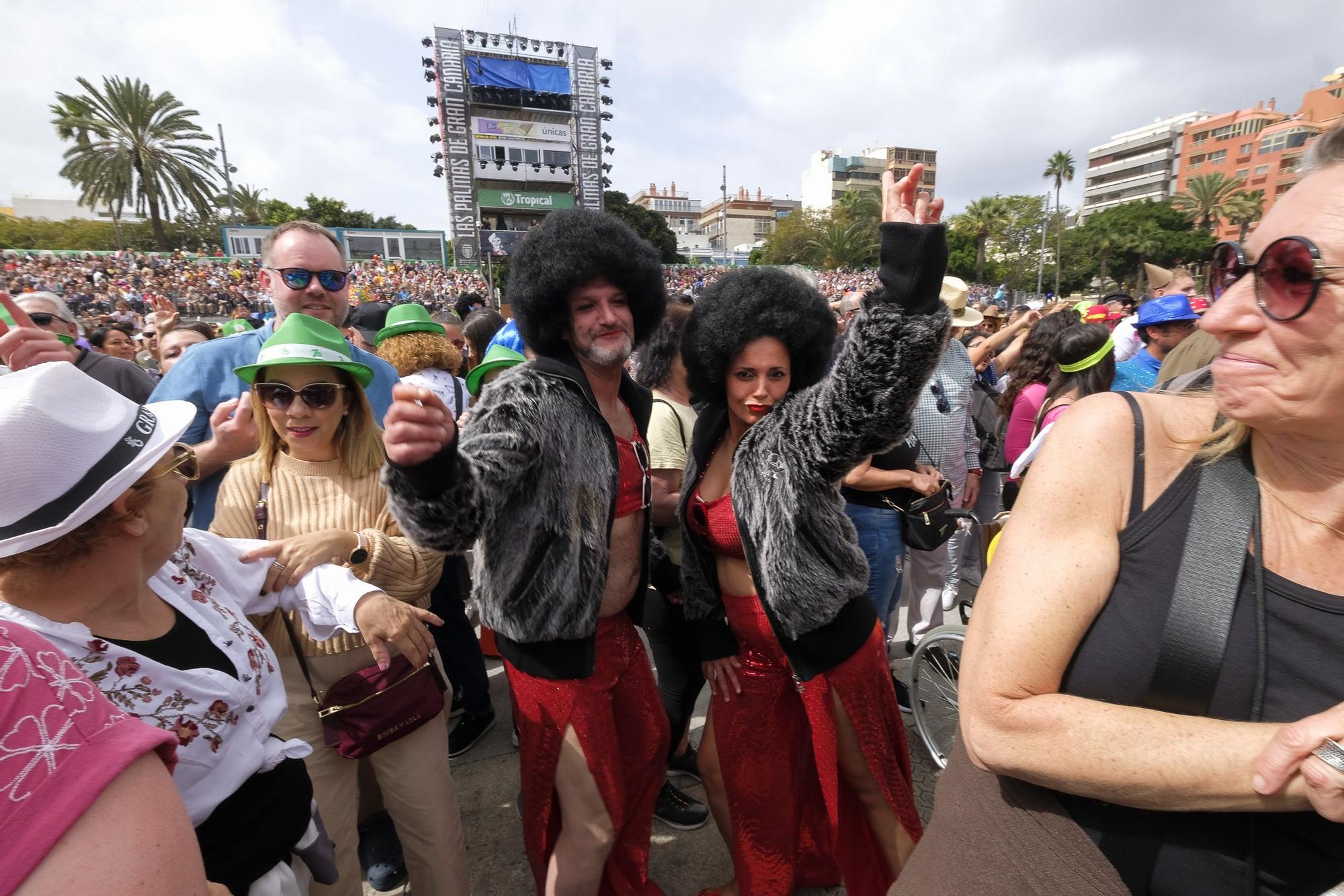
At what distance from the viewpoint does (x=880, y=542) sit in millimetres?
3156

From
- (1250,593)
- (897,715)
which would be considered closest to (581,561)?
(897,715)

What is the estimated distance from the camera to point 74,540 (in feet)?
3.56

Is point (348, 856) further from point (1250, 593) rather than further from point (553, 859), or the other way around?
point (1250, 593)

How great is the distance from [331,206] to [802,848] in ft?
216

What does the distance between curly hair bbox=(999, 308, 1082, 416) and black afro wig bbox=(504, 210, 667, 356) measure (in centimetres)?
291

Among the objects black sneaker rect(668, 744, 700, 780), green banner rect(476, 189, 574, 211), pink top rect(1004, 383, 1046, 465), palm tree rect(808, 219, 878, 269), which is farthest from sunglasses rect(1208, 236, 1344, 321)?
palm tree rect(808, 219, 878, 269)

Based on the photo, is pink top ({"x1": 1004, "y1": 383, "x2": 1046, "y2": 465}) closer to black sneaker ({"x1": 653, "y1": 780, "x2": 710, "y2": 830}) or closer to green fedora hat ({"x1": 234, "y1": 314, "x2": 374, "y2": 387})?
black sneaker ({"x1": 653, "y1": 780, "x2": 710, "y2": 830})

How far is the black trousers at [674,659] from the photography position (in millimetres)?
2549

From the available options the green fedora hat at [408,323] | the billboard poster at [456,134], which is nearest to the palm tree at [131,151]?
the billboard poster at [456,134]

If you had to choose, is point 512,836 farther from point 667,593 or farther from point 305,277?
point 305,277

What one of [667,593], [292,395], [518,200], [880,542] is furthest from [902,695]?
[518,200]

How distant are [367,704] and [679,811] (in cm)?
156

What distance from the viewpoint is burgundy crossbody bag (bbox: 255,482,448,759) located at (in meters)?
1.86

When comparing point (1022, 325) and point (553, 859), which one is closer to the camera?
point (553, 859)
